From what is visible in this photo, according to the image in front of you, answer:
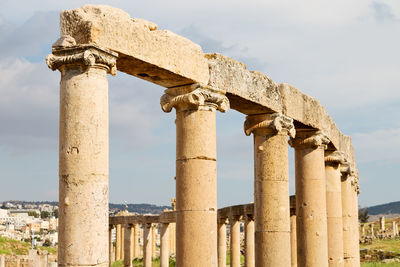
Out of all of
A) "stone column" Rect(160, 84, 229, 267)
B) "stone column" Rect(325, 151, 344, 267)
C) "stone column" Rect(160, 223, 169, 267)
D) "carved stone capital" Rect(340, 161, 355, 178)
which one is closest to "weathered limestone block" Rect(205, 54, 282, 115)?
"stone column" Rect(160, 84, 229, 267)

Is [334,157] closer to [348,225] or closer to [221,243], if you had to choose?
[348,225]

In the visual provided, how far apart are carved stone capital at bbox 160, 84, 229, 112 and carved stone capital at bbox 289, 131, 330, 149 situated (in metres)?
6.28

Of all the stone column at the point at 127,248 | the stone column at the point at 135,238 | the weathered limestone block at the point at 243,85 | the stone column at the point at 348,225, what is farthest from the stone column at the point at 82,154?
the stone column at the point at 135,238

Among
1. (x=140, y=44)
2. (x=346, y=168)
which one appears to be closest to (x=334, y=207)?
(x=346, y=168)

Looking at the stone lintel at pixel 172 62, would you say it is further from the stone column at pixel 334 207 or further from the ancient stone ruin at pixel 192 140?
the stone column at pixel 334 207

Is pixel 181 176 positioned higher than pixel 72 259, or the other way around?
pixel 181 176

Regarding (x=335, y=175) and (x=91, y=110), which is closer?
(x=91, y=110)

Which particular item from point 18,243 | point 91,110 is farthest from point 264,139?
point 18,243

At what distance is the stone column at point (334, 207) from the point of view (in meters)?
22.8

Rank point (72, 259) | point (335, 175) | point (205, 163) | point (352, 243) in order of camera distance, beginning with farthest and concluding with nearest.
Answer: point (352, 243), point (335, 175), point (205, 163), point (72, 259)

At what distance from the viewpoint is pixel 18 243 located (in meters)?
68.4

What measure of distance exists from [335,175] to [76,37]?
1430 cm

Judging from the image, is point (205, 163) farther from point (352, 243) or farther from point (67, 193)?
point (352, 243)

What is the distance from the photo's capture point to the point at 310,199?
20.8 metres
